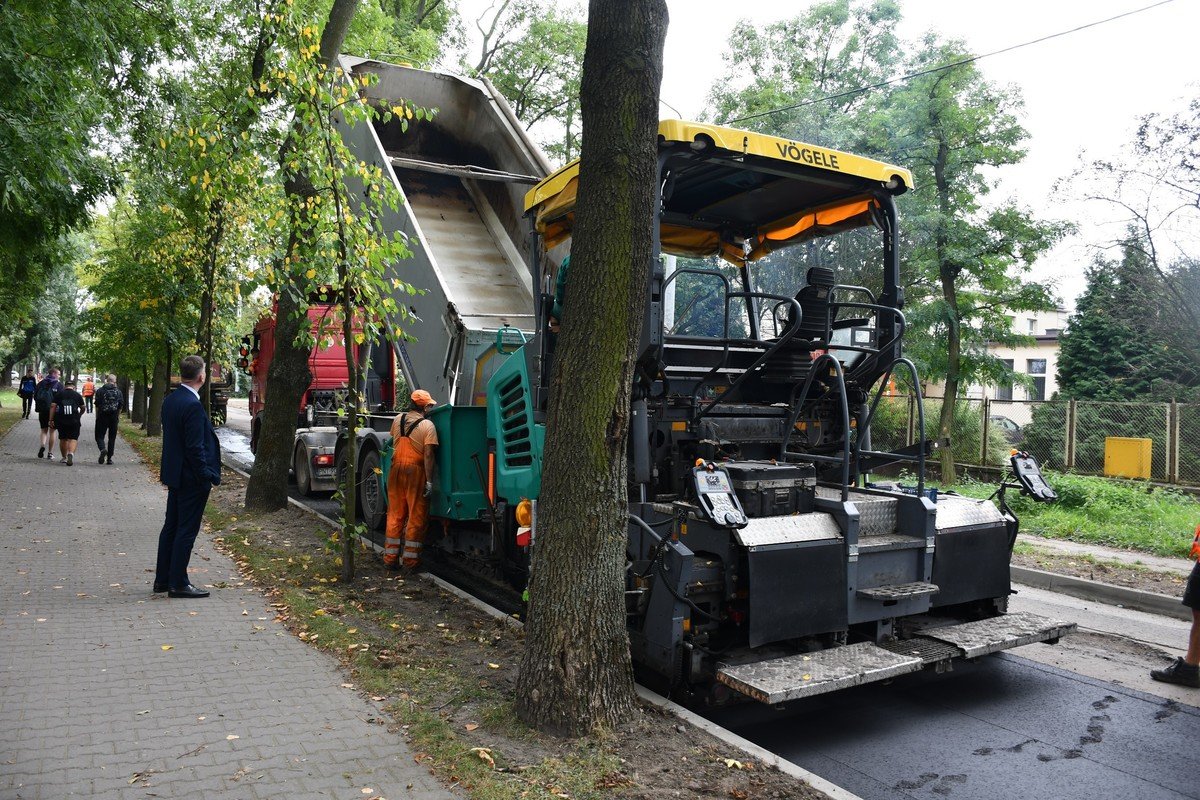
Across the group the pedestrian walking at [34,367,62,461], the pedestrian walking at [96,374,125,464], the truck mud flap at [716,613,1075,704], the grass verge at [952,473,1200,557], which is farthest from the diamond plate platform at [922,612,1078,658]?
the pedestrian walking at [34,367,62,461]

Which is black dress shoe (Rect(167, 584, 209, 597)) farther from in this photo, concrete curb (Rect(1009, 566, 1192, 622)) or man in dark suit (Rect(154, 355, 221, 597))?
concrete curb (Rect(1009, 566, 1192, 622))

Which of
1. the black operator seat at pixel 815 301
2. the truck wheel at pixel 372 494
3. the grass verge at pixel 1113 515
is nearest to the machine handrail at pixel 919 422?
the black operator seat at pixel 815 301

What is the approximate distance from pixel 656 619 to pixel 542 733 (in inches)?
35.6

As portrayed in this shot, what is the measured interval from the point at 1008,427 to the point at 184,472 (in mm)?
16294

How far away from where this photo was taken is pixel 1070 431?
671 inches

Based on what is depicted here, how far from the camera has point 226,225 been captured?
587 inches

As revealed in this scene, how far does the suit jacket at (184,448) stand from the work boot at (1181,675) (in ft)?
22.2

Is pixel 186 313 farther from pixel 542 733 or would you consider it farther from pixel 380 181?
pixel 542 733

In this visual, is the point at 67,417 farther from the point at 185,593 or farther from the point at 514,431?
the point at 514,431

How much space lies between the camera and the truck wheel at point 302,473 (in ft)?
42.8

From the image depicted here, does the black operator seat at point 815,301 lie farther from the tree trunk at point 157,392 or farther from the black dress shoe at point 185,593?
the tree trunk at point 157,392

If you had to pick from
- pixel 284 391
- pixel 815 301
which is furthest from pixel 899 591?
pixel 284 391

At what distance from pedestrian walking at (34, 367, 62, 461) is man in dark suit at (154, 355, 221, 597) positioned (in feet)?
41.0

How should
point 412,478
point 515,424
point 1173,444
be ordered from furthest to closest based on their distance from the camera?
1. point 1173,444
2. point 412,478
3. point 515,424
